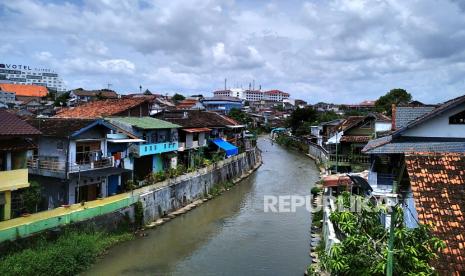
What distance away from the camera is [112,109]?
3478cm

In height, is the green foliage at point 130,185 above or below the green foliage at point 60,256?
above

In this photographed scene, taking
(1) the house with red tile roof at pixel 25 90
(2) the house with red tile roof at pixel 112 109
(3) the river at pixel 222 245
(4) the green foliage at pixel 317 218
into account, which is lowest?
(3) the river at pixel 222 245

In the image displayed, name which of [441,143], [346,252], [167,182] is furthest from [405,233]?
[167,182]

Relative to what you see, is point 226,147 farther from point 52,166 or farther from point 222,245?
point 52,166

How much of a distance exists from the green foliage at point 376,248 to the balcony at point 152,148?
22400mm

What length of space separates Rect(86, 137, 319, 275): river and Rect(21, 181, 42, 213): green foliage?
15.7 ft

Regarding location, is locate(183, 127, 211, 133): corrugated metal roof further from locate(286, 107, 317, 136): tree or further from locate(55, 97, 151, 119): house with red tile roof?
locate(286, 107, 317, 136): tree

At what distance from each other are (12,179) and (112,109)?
17129 mm

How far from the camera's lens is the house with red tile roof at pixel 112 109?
34456mm

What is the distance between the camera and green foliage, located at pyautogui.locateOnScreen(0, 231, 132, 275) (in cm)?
1590

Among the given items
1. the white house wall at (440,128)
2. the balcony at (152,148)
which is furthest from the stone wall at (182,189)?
the white house wall at (440,128)

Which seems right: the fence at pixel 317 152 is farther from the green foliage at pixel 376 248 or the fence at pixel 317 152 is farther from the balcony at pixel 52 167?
the green foliage at pixel 376 248

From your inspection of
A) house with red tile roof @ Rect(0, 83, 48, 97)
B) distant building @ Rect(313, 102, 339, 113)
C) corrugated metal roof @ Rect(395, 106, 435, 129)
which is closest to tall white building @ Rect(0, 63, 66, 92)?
house with red tile roof @ Rect(0, 83, 48, 97)

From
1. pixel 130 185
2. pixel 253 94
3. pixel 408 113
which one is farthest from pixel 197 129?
pixel 253 94
